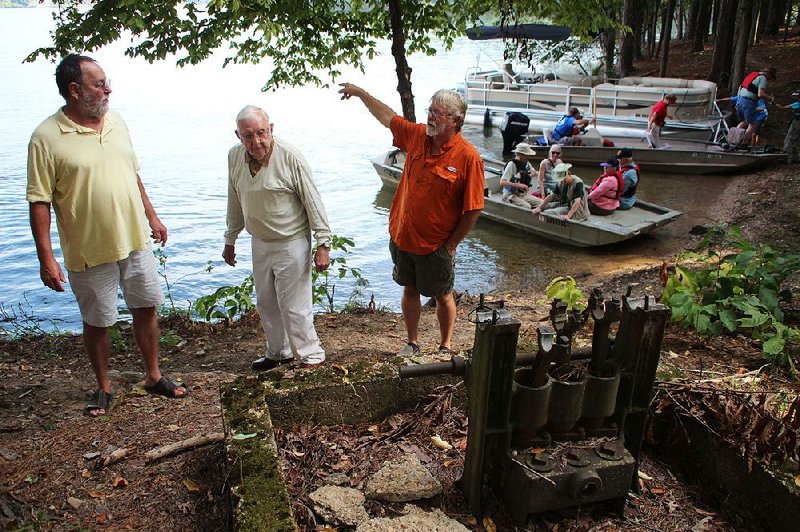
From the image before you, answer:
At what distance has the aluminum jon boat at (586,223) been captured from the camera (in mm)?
10383

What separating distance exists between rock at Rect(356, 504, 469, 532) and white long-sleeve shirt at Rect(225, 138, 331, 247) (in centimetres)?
216

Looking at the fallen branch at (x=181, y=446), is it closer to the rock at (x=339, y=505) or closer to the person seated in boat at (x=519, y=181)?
the rock at (x=339, y=505)

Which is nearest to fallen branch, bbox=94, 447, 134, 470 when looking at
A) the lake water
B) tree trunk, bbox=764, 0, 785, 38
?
the lake water

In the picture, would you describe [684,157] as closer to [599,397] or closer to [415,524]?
[599,397]

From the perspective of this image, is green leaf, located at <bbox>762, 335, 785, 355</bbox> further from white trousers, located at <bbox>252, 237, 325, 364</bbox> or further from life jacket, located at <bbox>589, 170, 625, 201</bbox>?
life jacket, located at <bbox>589, 170, 625, 201</bbox>

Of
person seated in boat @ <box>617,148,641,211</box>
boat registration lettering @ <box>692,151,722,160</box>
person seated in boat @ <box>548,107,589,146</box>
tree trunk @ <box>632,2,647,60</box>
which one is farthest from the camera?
tree trunk @ <box>632,2,647,60</box>

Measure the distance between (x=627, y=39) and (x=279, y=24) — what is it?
1876cm

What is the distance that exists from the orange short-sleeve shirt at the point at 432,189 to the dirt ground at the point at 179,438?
945 mm

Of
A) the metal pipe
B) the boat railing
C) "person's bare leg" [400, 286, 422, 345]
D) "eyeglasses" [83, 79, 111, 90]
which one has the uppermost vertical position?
"eyeglasses" [83, 79, 111, 90]

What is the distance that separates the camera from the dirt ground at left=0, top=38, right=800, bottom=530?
9.07ft

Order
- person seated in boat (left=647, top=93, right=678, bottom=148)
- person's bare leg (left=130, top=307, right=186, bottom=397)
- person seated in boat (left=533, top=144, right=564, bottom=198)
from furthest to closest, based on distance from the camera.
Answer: person seated in boat (left=647, top=93, right=678, bottom=148)
person seated in boat (left=533, top=144, right=564, bottom=198)
person's bare leg (left=130, top=307, right=186, bottom=397)

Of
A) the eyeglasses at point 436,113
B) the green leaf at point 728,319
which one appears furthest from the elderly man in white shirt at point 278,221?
the green leaf at point 728,319

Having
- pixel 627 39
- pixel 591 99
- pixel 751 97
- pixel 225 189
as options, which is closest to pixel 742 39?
pixel 751 97

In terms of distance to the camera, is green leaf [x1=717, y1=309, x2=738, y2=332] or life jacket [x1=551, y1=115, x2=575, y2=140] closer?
green leaf [x1=717, y1=309, x2=738, y2=332]
